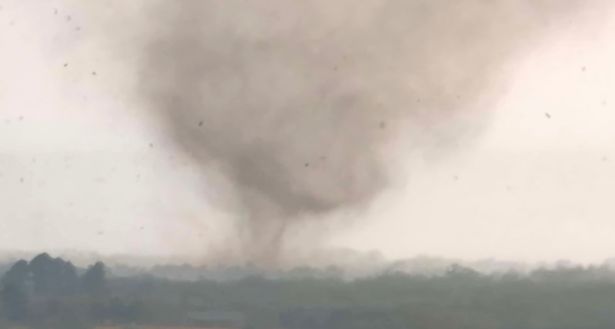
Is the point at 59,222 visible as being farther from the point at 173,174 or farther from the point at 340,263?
the point at 340,263

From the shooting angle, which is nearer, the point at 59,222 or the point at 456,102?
the point at 456,102

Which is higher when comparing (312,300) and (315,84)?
(315,84)

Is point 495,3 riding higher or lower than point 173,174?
higher

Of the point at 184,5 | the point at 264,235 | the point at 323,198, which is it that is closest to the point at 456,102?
the point at 323,198

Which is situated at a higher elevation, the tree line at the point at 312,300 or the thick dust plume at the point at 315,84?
the thick dust plume at the point at 315,84

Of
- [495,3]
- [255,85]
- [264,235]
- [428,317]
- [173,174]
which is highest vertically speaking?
[495,3]

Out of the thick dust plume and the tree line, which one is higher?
the thick dust plume
